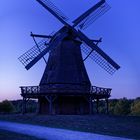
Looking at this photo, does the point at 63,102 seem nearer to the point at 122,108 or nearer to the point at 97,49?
the point at 97,49

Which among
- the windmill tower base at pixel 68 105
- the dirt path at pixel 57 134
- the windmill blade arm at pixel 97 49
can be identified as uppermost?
the windmill blade arm at pixel 97 49

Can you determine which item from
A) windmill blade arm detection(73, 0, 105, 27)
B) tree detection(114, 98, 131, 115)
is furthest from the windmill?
tree detection(114, 98, 131, 115)

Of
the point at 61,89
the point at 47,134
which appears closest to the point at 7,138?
the point at 47,134

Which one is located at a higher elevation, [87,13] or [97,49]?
[87,13]

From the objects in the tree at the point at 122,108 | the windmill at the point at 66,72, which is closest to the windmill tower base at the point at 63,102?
the windmill at the point at 66,72

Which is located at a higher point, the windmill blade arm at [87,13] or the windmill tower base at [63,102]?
the windmill blade arm at [87,13]

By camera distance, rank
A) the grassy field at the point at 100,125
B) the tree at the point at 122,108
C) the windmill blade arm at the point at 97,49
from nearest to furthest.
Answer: the grassy field at the point at 100,125, the windmill blade arm at the point at 97,49, the tree at the point at 122,108

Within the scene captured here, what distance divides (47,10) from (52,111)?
10.7 meters

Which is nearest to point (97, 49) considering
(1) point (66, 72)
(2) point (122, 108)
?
(1) point (66, 72)

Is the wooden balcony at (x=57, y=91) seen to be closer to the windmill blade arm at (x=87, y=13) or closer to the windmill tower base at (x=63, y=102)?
the windmill tower base at (x=63, y=102)

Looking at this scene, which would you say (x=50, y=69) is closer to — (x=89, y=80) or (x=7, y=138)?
(x=89, y=80)

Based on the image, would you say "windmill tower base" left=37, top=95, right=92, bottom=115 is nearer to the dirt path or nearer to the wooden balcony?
the wooden balcony

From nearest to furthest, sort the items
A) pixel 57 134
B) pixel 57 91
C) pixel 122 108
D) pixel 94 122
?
pixel 57 134 → pixel 94 122 → pixel 57 91 → pixel 122 108

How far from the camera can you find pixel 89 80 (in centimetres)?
3959
